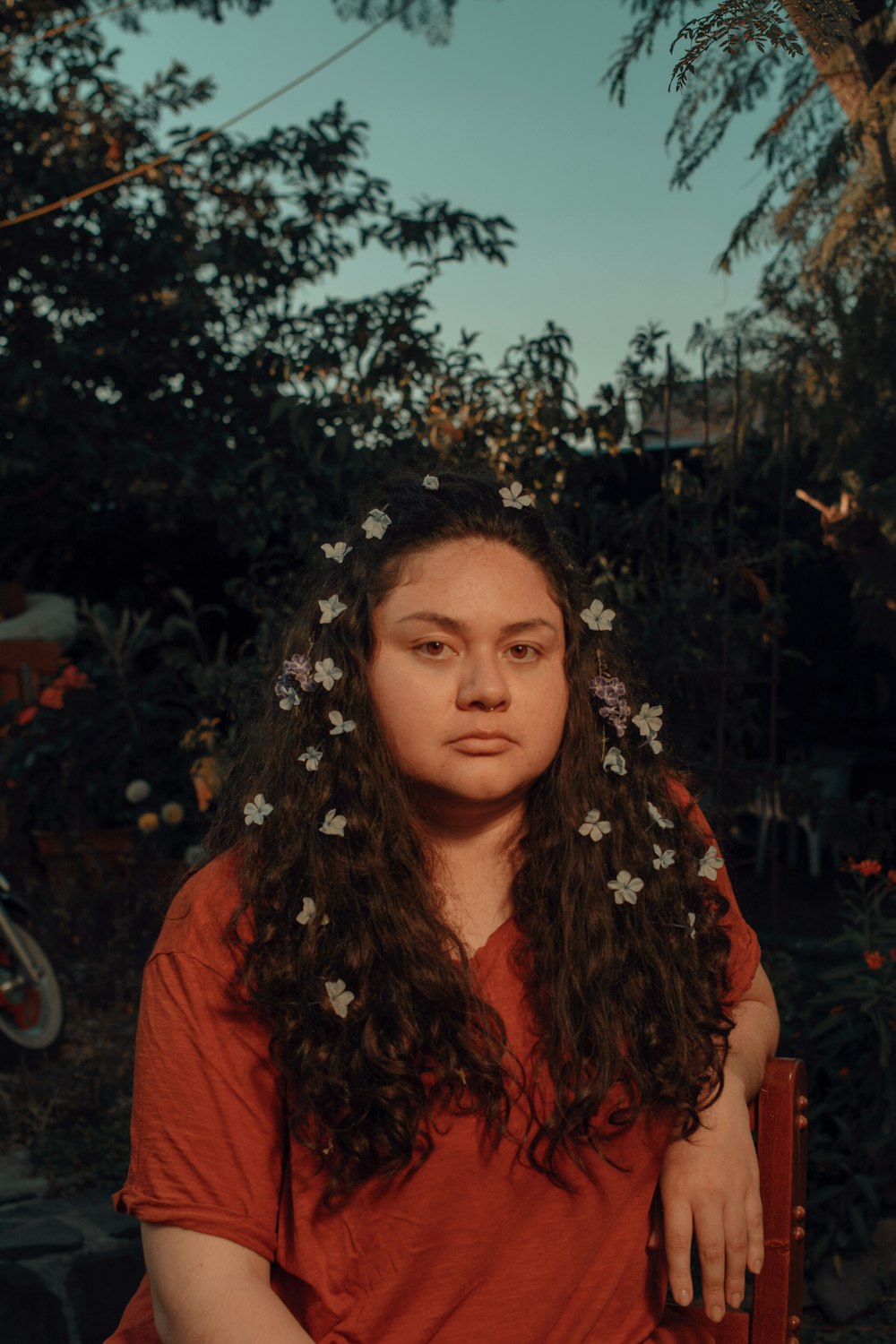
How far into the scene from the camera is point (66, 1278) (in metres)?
2.51

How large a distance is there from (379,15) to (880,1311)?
3764 mm

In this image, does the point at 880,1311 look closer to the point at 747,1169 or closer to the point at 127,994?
the point at 747,1169

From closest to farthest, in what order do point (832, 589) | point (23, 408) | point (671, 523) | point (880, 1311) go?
point (880, 1311) → point (671, 523) → point (23, 408) → point (832, 589)

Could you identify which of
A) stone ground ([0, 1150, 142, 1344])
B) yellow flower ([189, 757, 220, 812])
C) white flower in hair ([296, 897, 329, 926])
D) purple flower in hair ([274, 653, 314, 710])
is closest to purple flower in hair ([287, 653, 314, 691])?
purple flower in hair ([274, 653, 314, 710])

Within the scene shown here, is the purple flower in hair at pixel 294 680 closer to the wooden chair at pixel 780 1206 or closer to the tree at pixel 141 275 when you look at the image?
the wooden chair at pixel 780 1206

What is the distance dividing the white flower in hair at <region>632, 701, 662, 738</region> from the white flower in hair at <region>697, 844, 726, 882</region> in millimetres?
147

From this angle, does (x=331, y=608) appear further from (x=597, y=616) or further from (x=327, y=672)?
(x=597, y=616)

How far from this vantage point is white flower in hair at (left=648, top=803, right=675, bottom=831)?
142 cm

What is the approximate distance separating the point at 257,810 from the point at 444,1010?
28 centimetres

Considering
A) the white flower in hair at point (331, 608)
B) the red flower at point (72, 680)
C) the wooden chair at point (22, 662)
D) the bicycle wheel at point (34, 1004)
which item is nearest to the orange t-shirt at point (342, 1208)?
the white flower in hair at point (331, 608)

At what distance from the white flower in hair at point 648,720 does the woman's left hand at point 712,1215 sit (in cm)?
42

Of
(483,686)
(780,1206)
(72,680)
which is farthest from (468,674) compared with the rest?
(72,680)

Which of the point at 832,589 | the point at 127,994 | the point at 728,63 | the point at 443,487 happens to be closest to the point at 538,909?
the point at 443,487

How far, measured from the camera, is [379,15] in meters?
4.09
